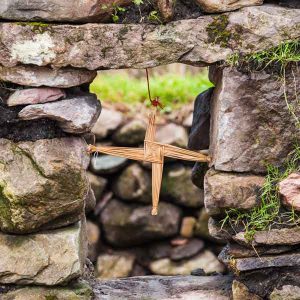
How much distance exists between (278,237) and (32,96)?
1.06 meters

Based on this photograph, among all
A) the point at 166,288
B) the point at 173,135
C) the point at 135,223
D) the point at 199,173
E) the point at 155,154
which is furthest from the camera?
the point at 135,223

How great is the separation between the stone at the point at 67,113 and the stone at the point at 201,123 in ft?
1.96

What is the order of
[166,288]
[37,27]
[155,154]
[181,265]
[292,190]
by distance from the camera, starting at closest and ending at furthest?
1. [37,27]
2. [292,190]
3. [155,154]
4. [166,288]
5. [181,265]

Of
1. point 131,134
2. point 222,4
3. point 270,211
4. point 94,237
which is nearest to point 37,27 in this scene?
point 222,4

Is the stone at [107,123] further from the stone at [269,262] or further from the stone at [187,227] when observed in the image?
the stone at [269,262]

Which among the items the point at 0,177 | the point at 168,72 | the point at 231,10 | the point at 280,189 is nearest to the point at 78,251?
the point at 0,177

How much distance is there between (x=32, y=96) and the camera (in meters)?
2.58

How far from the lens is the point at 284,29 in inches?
103

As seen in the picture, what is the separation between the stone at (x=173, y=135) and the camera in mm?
5547

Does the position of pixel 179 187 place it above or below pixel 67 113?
below

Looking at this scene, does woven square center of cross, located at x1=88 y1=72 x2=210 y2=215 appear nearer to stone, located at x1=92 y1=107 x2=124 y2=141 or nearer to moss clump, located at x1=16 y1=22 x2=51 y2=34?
moss clump, located at x1=16 y1=22 x2=51 y2=34

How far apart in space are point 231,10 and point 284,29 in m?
0.21

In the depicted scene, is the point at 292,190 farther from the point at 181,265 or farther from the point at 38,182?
the point at 181,265

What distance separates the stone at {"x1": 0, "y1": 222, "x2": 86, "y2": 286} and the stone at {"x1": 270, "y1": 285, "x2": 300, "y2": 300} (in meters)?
0.76
